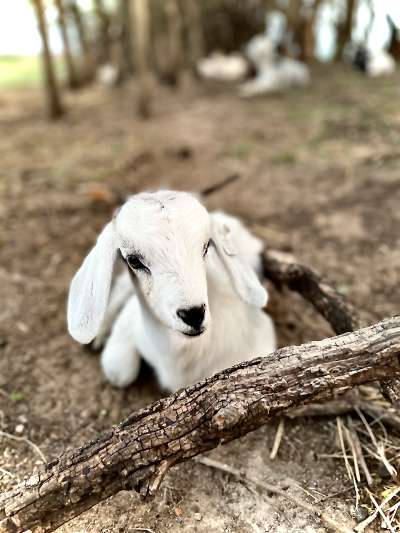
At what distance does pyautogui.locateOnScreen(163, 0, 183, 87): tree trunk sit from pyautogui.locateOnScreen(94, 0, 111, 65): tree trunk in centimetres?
153

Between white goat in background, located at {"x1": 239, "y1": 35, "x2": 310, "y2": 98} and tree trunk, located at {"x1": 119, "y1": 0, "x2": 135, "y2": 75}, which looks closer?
white goat in background, located at {"x1": 239, "y1": 35, "x2": 310, "y2": 98}

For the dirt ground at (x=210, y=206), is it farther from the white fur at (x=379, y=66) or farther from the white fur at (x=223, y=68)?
the white fur at (x=223, y=68)

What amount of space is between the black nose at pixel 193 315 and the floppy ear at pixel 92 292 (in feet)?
1.10

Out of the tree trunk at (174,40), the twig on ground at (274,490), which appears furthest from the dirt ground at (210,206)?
the tree trunk at (174,40)

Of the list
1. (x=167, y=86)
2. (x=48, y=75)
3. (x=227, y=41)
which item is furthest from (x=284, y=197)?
(x=227, y=41)

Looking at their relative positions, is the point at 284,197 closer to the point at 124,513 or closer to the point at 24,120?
the point at 124,513

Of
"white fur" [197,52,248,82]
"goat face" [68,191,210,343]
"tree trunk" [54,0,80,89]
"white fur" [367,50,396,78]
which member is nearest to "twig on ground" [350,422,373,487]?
"goat face" [68,191,210,343]

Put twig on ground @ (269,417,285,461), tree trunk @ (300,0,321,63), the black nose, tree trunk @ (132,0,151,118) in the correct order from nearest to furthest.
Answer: the black nose < twig on ground @ (269,417,285,461) < tree trunk @ (132,0,151,118) < tree trunk @ (300,0,321,63)

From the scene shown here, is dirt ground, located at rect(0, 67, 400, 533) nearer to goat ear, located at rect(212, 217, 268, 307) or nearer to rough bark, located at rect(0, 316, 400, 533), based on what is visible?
rough bark, located at rect(0, 316, 400, 533)

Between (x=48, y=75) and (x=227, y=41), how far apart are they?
6662mm

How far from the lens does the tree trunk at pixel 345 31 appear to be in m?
10.5

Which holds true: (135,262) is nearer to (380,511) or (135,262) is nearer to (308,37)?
(380,511)

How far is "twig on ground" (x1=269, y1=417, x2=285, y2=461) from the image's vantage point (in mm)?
2025

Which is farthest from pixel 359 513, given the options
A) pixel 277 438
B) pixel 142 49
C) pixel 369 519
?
pixel 142 49
